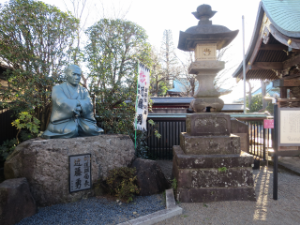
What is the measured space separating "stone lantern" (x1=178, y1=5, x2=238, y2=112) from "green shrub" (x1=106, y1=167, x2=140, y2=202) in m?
2.34

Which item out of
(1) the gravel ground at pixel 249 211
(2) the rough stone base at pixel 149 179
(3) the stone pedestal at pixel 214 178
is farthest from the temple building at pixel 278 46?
(2) the rough stone base at pixel 149 179

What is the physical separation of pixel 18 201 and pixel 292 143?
17.1 ft

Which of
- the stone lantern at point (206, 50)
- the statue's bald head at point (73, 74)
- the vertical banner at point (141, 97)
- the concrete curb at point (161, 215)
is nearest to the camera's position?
the concrete curb at point (161, 215)

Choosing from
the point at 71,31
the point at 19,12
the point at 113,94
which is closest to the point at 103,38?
the point at 71,31

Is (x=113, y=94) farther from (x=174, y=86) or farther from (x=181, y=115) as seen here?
(x=174, y=86)

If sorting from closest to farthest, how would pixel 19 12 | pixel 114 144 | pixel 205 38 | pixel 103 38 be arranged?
pixel 114 144 < pixel 205 38 < pixel 19 12 < pixel 103 38

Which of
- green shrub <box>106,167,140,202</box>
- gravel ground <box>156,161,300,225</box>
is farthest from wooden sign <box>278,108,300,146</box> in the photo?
green shrub <box>106,167,140,202</box>

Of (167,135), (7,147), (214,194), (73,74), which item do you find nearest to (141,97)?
(73,74)

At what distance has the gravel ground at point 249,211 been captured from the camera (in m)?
3.05

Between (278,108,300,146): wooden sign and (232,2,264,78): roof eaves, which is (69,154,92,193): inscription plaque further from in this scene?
(232,2,264,78): roof eaves

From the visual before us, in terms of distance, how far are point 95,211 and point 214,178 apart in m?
2.45

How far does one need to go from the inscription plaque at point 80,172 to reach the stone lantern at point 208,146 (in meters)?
1.92

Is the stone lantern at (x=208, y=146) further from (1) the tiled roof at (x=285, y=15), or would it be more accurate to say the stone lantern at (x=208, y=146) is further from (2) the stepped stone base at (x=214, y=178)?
(1) the tiled roof at (x=285, y=15)

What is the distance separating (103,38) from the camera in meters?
5.99
